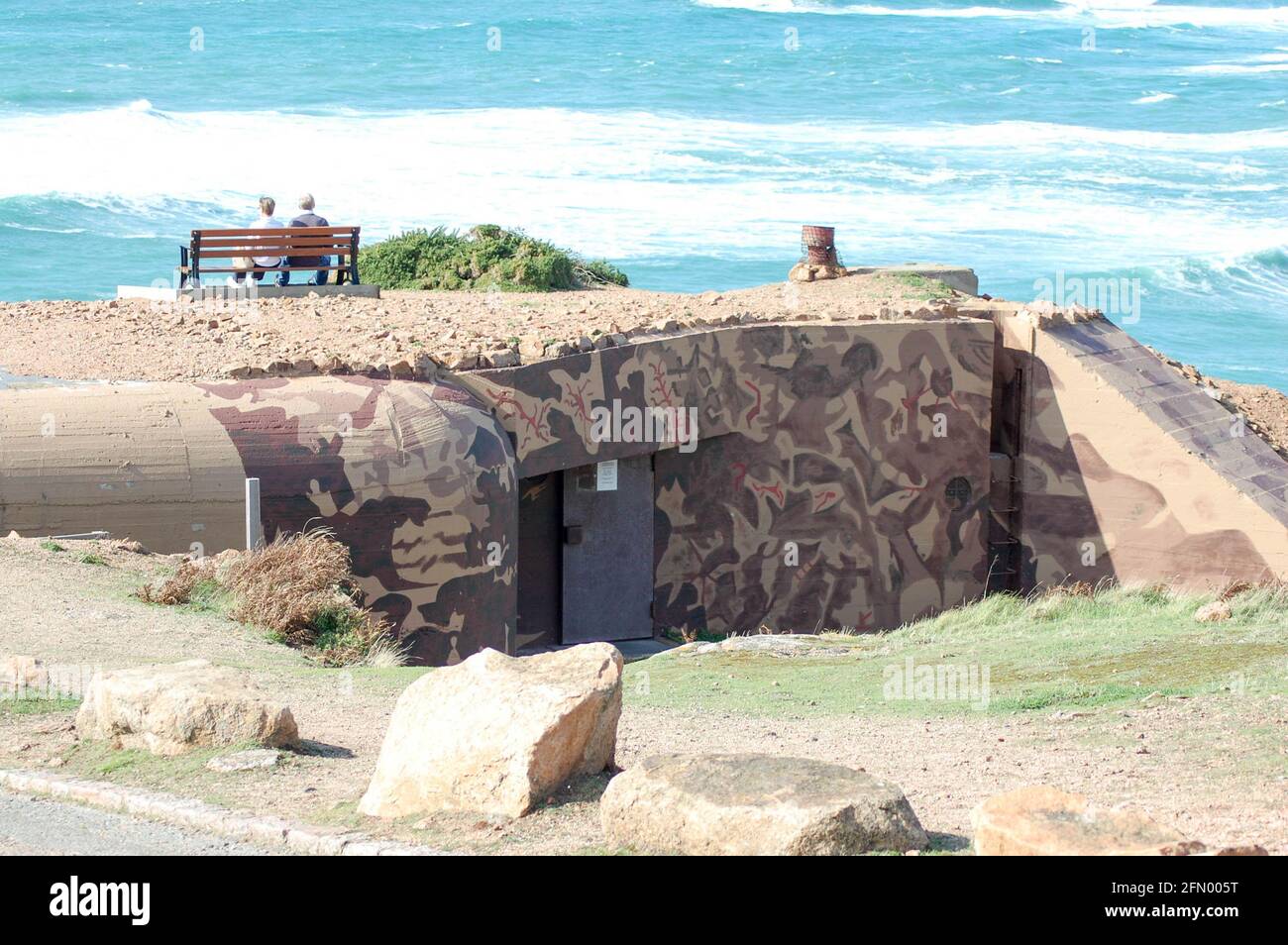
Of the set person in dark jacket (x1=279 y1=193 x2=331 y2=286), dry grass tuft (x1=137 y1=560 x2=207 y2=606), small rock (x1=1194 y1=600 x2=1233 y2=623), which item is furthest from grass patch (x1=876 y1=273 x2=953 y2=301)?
dry grass tuft (x1=137 y1=560 x2=207 y2=606)

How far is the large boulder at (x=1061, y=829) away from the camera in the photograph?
6160mm

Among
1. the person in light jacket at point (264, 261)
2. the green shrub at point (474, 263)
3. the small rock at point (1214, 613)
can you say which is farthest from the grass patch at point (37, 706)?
the green shrub at point (474, 263)

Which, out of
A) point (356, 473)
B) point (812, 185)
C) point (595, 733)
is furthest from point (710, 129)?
point (595, 733)

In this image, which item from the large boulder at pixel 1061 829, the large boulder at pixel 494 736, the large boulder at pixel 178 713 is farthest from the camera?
the large boulder at pixel 178 713

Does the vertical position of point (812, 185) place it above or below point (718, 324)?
above

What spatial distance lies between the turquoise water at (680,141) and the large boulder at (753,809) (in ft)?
75.6

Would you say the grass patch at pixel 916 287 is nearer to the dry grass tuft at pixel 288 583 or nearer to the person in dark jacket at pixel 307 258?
the person in dark jacket at pixel 307 258

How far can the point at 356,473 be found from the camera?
1467cm

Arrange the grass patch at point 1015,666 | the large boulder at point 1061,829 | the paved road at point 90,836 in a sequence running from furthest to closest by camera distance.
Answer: the grass patch at point 1015,666 → the paved road at point 90,836 → the large boulder at point 1061,829

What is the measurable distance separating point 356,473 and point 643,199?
31.6 metres

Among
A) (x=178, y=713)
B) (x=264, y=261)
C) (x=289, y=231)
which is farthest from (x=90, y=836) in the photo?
(x=264, y=261)

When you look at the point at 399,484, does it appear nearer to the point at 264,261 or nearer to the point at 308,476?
the point at 308,476
